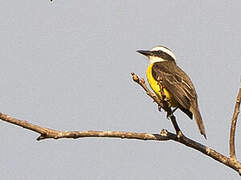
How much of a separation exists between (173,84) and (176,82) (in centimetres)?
11

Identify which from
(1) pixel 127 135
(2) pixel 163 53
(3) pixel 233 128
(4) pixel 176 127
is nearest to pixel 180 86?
(2) pixel 163 53

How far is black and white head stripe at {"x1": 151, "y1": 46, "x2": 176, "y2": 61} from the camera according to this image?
7.98 m

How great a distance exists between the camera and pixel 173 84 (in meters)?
6.64

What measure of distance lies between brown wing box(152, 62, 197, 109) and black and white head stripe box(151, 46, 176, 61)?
0.44 meters

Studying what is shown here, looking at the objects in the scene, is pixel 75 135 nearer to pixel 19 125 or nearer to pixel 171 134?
pixel 19 125

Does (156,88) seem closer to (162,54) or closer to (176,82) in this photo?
(176,82)

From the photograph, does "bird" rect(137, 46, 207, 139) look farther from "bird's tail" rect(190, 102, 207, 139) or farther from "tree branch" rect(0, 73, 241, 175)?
"tree branch" rect(0, 73, 241, 175)

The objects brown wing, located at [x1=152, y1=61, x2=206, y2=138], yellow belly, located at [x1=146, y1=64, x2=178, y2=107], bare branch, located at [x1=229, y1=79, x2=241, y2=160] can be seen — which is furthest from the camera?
yellow belly, located at [x1=146, y1=64, x2=178, y2=107]

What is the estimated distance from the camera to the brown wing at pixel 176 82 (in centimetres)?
642

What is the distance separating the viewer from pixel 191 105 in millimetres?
6410

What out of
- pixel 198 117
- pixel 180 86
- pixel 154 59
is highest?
pixel 154 59

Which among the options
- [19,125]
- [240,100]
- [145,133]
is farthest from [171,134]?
[19,125]

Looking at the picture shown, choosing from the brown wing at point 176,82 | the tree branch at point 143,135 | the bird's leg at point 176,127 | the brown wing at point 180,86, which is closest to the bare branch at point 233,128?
the tree branch at point 143,135

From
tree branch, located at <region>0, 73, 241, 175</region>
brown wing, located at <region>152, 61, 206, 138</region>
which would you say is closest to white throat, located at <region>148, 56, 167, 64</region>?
brown wing, located at <region>152, 61, 206, 138</region>
